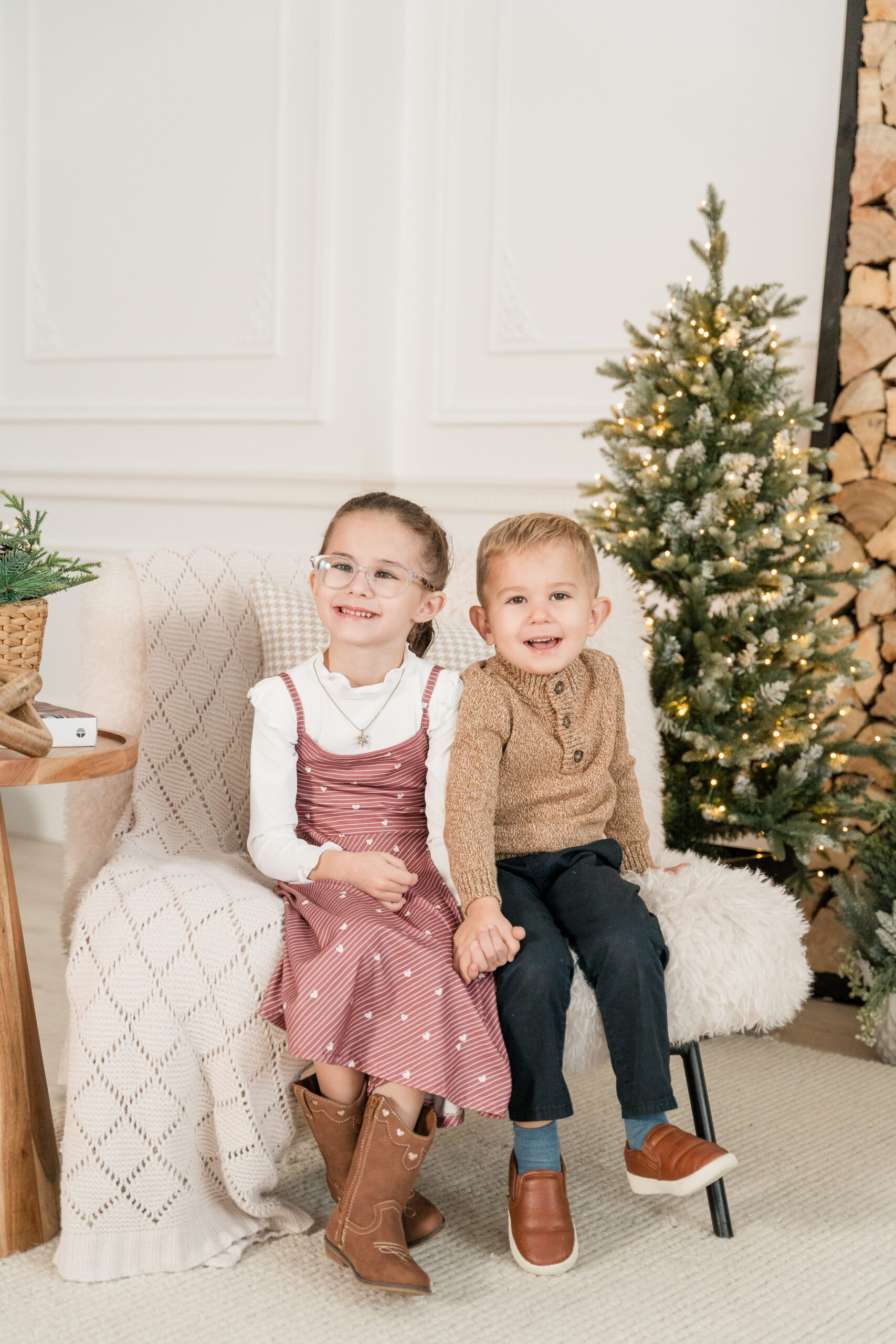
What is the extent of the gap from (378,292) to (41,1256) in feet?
8.56

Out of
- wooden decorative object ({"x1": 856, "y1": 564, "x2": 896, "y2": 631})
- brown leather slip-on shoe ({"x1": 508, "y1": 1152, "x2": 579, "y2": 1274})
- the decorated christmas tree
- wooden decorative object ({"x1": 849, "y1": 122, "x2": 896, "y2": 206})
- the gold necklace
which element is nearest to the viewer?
brown leather slip-on shoe ({"x1": 508, "y1": 1152, "x2": 579, "y2": 1274})

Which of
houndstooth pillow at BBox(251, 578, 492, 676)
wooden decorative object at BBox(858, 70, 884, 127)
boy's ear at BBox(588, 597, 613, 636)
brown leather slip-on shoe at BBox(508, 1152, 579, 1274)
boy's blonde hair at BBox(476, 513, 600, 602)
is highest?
wooden decorative object at BBox(858, 70, 884, 127)

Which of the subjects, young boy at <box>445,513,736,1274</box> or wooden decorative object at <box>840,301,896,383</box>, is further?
wooden decorative object at <box>840,301,896,383</box>

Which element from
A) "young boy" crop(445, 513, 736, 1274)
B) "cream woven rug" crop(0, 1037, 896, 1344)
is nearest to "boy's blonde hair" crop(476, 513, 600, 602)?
"young boy" crop(445, 513, 736, 1274)

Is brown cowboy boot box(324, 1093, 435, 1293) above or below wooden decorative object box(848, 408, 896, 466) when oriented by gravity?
below

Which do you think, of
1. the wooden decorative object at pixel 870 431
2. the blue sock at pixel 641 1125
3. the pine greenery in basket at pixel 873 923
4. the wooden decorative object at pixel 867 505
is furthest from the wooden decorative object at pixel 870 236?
the blue sock at pixel 641 1125

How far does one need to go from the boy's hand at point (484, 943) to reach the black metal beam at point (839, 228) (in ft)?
5.37

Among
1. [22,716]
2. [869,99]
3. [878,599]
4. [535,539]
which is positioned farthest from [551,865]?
[869,99]

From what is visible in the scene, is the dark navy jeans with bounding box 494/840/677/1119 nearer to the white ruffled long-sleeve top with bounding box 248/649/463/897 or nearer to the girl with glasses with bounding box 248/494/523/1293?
the girl with glasses with bounding box 248/494/523/1293

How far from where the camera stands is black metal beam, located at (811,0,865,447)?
8.46ft

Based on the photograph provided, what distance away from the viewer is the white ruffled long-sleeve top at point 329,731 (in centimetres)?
171

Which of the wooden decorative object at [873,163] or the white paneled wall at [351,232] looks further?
the white paneled wall at [351,232]

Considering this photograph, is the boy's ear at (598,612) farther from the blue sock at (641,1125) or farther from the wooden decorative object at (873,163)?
the wooden decorative object at (873,163)

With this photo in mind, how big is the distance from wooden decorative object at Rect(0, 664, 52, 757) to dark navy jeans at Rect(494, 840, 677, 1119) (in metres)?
0.68
